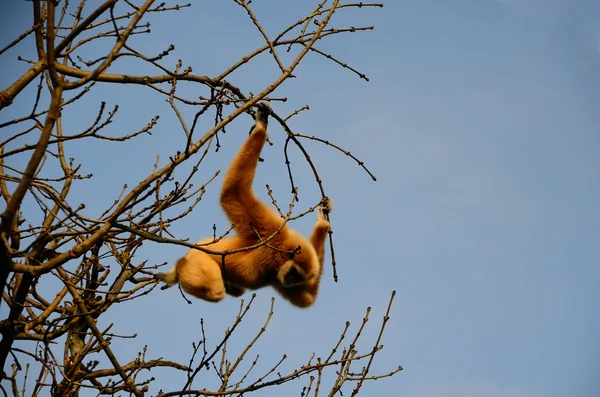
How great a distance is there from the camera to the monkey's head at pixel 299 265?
7.51 meters

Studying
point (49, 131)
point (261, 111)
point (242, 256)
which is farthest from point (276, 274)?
point (49, 131)

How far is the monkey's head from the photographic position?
24.6ft

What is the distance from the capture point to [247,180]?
7.61m

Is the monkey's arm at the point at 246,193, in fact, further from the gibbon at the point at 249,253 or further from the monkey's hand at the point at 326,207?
the monkey's hand at the point at 326,207

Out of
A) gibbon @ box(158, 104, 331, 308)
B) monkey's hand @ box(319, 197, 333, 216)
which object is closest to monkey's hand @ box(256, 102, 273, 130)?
gibbon @ box(158, 104, 331, 308)

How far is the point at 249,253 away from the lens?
26.0 feet

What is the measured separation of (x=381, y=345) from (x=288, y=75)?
2.61 m

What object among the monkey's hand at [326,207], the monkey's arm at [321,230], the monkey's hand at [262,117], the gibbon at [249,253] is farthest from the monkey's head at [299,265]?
the monkey's hand at [262,117]

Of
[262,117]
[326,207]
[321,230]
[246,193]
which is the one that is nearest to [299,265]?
[321,230]

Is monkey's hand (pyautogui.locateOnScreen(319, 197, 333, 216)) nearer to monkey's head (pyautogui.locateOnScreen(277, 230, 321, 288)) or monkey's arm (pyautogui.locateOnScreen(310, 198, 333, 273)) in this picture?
monkey's arm (pyautogui.locateOnScreen(310, 198, 333, 273))

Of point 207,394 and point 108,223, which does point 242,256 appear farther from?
point 108,223

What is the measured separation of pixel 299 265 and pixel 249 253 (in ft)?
2.46

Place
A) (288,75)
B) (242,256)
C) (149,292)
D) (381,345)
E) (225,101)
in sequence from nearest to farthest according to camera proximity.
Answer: (288,75) → (225,101) → (381,345) → (149,292) → (242,256)

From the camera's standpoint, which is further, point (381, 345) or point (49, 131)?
point (381, 345)
